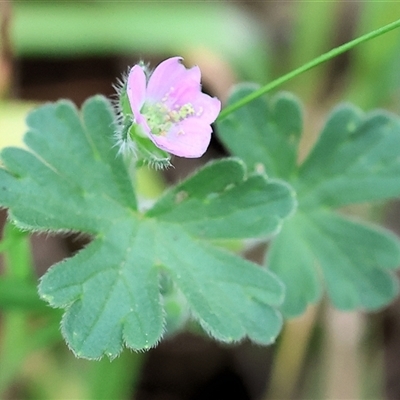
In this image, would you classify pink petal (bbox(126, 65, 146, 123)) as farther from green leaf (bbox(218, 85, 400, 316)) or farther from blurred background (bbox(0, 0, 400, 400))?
blurred background (bbox(0, 0, 400, 400))

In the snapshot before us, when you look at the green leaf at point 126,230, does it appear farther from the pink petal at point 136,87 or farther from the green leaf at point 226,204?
the pink petal at point 136,87

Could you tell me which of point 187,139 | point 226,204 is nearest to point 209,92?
point 226,204

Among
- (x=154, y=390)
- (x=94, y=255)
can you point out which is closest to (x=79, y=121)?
(x=94, y=255)

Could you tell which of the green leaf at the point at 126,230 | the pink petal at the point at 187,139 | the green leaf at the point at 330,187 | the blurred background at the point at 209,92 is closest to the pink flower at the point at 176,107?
the pink petal at the point at 187,139

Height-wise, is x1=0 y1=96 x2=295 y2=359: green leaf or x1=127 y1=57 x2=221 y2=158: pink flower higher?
x1=127 y1=57 x2=221 y2=158: pink flower

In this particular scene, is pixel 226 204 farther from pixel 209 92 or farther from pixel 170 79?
pixel 209 92

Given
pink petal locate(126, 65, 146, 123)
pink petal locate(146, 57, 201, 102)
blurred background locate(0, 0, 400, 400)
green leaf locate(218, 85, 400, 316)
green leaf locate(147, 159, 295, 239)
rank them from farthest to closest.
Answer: blurred background locate(0, 0, 400, 400)
green leaf locate(218, 85, 400, 316)
green leaf locate(147, 159, 295, 239)
pink petal locate(146, 57, 201, 102)
pink petal locate(126, 65, 146, 123)

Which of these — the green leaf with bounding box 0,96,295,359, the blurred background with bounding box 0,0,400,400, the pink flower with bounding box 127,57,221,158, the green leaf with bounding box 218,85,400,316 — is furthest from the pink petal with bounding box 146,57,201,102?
the blurred background with bounding box 0,0,400,400
